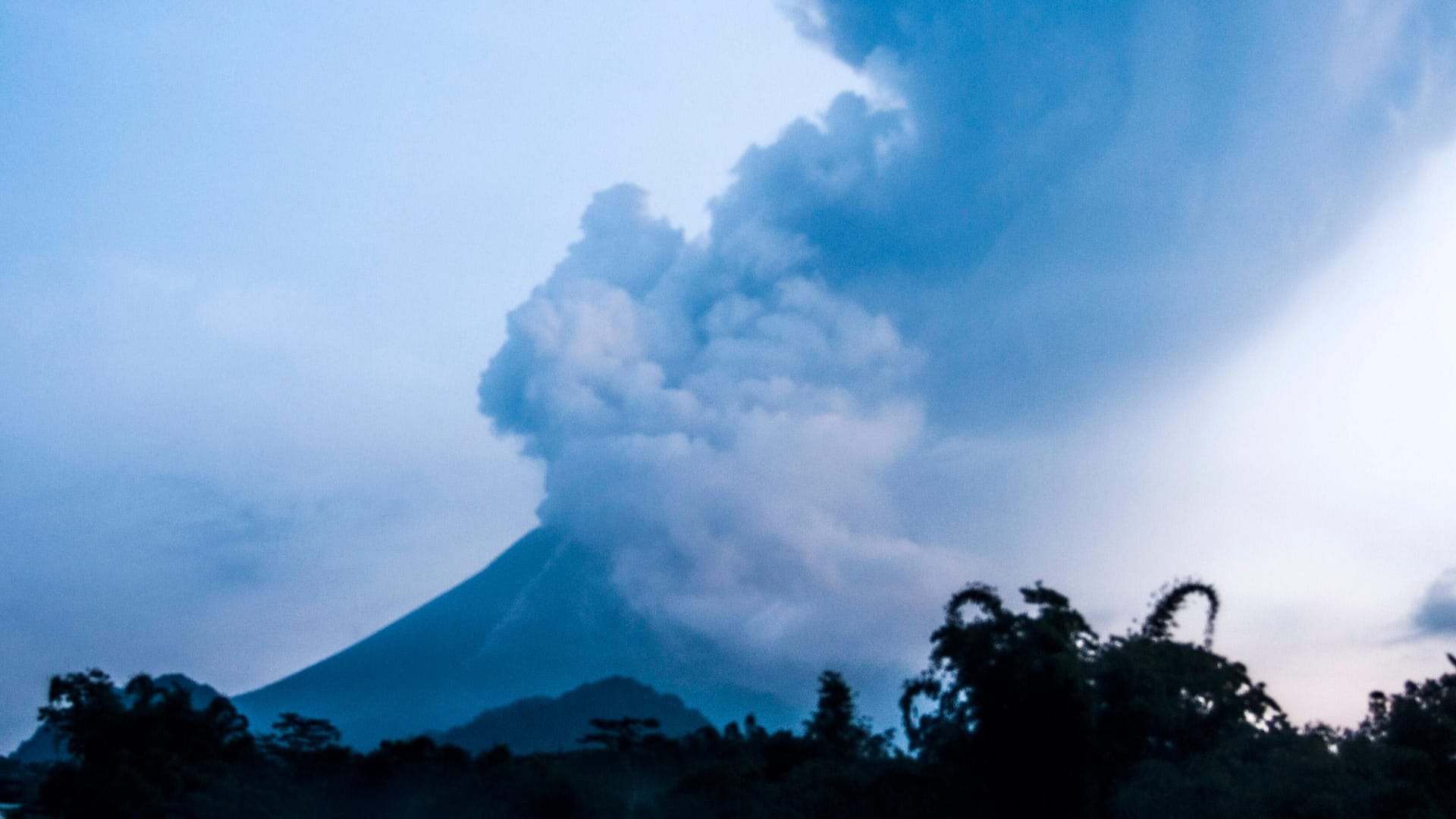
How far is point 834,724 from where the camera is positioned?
37875mm

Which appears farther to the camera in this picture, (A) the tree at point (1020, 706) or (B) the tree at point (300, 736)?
(B) the tree at point (300, 736)

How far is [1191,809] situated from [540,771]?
16857 millimetres

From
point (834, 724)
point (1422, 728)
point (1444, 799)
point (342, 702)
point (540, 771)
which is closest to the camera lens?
point (1444, 799)

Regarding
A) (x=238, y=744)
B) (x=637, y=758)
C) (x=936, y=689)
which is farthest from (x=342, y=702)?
(x=936, y=689)

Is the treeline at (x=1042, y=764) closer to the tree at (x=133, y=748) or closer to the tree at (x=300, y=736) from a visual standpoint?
the tree at (x=133, y=748)

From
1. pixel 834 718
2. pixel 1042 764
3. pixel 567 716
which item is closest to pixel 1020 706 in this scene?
pixel 1042 764

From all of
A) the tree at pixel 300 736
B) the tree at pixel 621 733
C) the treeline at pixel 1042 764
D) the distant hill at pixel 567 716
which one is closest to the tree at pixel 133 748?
the treeline at pixel 1042 764

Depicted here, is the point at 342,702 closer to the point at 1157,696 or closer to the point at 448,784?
the point at 448,784

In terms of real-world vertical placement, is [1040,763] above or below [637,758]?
below

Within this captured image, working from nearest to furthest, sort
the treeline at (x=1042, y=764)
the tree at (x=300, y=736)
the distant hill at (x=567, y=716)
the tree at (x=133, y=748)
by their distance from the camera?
the treeline at (x=1042, y=764) → the tree at (x=133, y=748) → the tree at (x=300, y=736) → the distant hill at (x=567, y=716)

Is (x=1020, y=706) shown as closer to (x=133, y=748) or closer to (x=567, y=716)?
(x=133, y=748)

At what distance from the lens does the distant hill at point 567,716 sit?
4099 inches

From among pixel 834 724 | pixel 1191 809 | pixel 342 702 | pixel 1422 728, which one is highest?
pixel 342 702

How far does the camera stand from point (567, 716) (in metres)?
113
